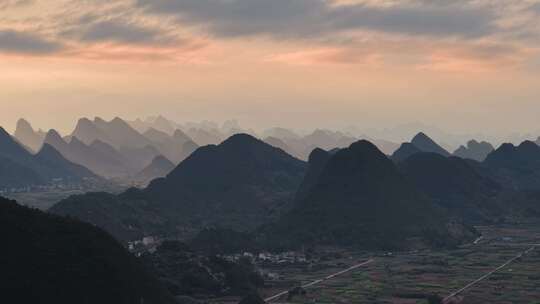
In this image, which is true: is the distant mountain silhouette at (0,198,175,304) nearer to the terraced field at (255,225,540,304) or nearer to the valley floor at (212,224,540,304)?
the valley floor at (212,224,540,304)

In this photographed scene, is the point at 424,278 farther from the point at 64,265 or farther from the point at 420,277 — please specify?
the point at 64,265

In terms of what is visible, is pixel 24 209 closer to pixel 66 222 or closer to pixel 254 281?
pixel 66 222

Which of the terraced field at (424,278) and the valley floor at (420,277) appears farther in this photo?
the valley floor at (420,277)

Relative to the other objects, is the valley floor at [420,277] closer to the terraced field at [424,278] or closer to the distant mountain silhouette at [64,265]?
the terraced field at [424,278]

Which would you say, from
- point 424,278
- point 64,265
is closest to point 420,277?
point 424,278

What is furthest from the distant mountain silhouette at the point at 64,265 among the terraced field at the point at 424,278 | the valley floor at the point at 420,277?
the terraced field at the point at 424,278

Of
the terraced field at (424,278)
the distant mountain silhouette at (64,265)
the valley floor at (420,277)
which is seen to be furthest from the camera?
the valley floor at (420,277)
